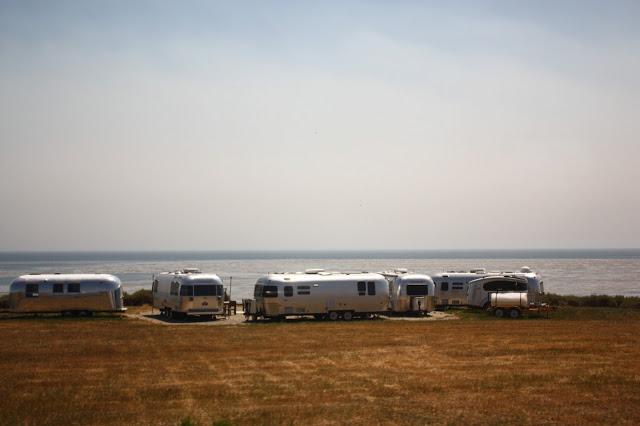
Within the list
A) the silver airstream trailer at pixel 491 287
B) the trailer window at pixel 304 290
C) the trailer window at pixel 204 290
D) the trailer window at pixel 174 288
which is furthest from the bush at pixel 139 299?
the silver airstream trailer at pixel 491 287

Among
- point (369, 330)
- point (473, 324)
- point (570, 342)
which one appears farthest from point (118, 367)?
point (473, 324)

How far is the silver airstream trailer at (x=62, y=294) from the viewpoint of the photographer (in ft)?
128

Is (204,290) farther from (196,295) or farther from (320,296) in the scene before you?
(320,296)

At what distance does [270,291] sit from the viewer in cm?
3797

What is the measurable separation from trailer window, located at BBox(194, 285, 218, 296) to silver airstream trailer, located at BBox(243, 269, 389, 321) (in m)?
1.69

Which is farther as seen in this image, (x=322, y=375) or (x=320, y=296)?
(x=320, y=296)

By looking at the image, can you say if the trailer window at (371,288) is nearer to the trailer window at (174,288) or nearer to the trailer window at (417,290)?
the trailer window at (417,290)

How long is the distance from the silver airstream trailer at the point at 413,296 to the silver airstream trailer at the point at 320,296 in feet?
4.73

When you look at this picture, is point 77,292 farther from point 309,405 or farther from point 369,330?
point 309,405

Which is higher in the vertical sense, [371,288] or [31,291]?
[371,288]

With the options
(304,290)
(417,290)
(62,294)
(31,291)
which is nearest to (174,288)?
(62,294)

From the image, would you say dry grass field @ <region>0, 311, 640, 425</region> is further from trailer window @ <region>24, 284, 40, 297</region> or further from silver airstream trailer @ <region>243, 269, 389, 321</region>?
trailer window @ <region>24, 284, 40, 297</region>

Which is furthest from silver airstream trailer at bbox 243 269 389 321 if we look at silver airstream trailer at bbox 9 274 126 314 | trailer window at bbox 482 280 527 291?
silver airstream trailer at bbox 9 274 126 314

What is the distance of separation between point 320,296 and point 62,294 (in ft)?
41.2
